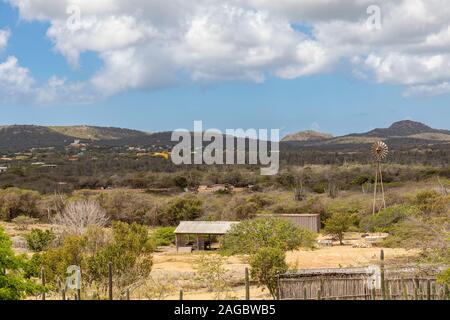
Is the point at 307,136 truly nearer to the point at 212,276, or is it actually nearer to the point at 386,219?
the point at 386,219

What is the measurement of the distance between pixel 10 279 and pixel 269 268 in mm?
8959

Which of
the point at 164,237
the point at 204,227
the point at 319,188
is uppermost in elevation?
the point at 319,188

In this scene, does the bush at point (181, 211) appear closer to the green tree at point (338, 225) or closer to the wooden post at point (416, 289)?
the green tree at point (338, 225)

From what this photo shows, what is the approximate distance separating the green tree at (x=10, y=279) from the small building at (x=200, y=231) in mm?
23851

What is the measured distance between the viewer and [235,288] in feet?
67.7

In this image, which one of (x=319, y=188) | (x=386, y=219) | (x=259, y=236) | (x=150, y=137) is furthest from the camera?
(x=150, y=137)

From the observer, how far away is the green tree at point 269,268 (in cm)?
1680

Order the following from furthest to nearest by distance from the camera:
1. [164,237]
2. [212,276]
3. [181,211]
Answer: [181,211]
[164,237]
[212,276]

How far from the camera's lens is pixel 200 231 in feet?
113

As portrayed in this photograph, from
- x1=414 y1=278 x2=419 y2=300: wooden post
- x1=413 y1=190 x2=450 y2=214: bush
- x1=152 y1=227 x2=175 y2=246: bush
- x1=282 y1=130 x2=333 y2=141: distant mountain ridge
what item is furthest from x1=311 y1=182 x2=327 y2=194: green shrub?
x1=282 y1=130 x2=333 y2=141: distant mountain ridge

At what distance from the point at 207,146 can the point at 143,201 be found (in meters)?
36.0

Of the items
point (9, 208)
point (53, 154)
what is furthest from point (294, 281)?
point (53, 154)

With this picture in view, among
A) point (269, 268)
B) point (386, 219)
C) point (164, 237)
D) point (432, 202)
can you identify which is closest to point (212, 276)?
point (269, 268)
